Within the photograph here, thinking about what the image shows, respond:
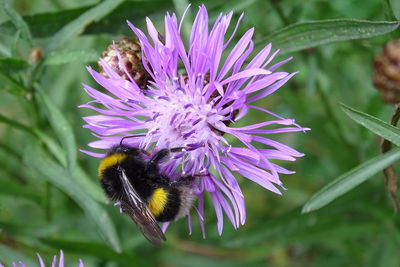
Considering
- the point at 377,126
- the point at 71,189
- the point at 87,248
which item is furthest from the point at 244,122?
the point at 377,126

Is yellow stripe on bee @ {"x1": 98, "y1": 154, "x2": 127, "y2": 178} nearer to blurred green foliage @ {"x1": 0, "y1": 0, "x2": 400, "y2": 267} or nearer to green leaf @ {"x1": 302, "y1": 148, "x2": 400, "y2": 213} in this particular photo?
blurred green foliage @ {"x1": 0, "y1": 0, "x2": 400, "y2": 267}

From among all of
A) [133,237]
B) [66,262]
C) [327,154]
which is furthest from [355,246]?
[66,262]

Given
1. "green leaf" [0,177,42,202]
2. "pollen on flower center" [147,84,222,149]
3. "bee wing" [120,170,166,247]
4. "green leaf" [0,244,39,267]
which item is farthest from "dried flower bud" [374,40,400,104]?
"green leaf" [0,177,42,202]

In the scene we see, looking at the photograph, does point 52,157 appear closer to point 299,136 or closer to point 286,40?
point 286,40

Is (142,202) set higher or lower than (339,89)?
lower

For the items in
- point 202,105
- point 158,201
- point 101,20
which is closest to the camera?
point 202,105

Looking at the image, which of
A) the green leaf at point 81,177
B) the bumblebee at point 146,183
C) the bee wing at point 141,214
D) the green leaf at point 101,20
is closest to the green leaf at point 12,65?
the green leaf at point 101,20

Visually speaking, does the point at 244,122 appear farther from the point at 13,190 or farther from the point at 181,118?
A: the point at 181,118
